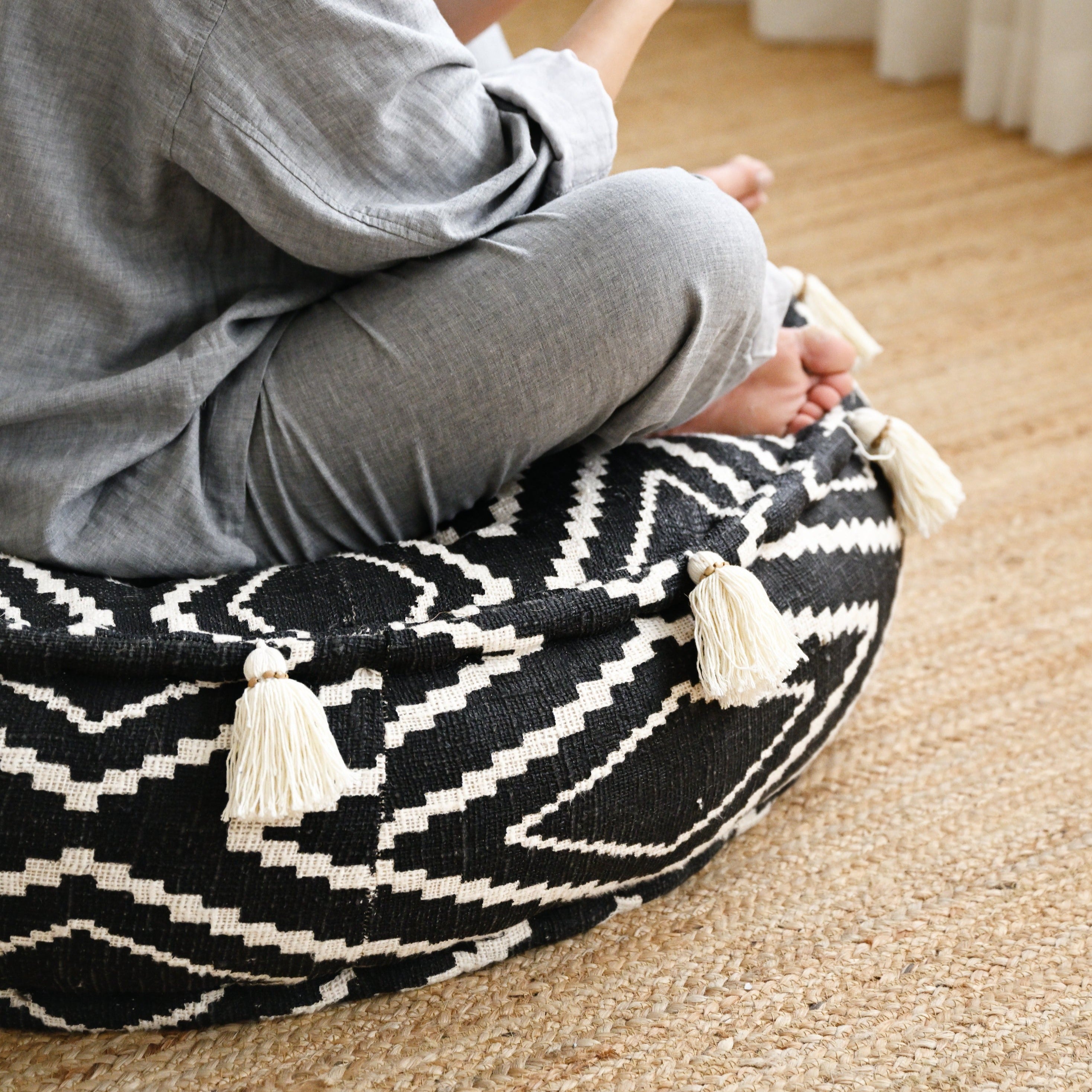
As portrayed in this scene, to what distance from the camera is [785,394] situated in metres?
0.88

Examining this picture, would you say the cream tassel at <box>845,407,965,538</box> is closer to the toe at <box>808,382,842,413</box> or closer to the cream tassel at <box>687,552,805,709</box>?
the toe at <box>808,382,842,413</box>

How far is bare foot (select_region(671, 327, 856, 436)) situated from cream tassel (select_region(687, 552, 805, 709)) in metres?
0.19

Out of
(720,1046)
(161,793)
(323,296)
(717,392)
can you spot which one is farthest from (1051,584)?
(161,793)

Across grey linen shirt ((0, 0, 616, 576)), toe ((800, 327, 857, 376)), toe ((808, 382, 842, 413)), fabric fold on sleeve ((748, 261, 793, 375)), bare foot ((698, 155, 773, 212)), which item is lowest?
toe ((808, 382, 842, 413))

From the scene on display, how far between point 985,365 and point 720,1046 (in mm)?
942

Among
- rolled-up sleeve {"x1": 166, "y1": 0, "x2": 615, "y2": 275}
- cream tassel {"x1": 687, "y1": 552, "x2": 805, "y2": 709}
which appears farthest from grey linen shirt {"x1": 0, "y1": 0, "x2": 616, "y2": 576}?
cream tassel {"x1": 687, "y1": 552, "x2": 805, "y2": 709}

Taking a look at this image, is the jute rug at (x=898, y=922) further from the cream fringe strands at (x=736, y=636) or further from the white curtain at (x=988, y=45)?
the white curtain at (x=988, y=45)

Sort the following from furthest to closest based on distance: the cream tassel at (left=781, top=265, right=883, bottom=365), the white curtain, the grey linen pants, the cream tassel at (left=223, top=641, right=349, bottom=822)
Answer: the white curtain < the cream tassel at (left=781, top=265, right=883, bottom=365) < the grey linen pants < the cream tassel at (left=223, top=641, right=349, bottom=822)

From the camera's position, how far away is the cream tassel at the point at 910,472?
2.80 feet

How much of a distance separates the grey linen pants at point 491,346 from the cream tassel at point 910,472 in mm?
167

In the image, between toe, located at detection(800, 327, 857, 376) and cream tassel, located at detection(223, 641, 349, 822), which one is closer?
cream tassel, located at detection(223, 641, 349, 822)

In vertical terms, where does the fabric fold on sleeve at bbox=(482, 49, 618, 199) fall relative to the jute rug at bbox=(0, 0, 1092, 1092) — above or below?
above

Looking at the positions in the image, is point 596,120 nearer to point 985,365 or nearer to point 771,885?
point 771,885

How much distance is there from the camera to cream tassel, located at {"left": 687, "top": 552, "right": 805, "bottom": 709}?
26.8 inches
